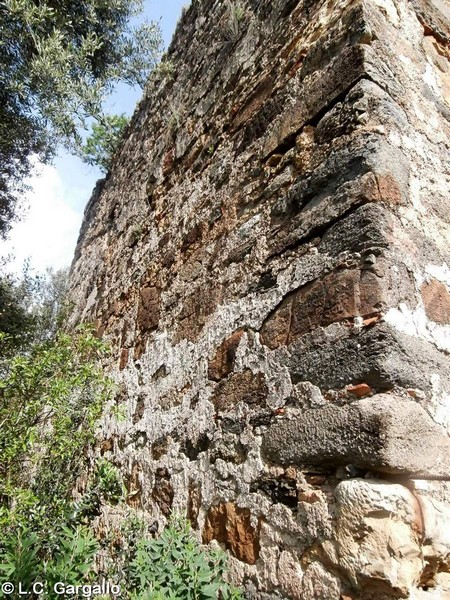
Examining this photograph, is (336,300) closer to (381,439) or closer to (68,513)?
(381,439)

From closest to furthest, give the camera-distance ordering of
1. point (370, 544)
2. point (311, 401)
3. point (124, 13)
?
point (370, 544) → point (311, 401) → point (124, 13)

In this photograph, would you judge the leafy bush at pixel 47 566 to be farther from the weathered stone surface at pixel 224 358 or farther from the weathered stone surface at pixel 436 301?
the weathered stone surface at pixel 436 301

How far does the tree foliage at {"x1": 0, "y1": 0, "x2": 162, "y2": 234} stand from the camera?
4.42 meters

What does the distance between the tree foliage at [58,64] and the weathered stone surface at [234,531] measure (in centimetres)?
417

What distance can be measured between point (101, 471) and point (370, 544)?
5.54 ft

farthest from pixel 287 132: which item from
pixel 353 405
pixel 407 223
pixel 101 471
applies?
pixel 101 471

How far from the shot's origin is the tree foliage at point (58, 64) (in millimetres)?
4422

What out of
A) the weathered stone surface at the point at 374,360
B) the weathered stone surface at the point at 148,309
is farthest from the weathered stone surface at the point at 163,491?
the weathered stone surface at the point at 374,360

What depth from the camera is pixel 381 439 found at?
1.17 metres

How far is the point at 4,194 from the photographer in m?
6.11

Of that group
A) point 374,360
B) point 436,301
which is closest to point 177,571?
point 374,360

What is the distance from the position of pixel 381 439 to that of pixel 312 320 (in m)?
0.44

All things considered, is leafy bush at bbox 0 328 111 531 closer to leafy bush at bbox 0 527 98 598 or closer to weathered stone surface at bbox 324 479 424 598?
leafy bush at bbox 0 527 98 598

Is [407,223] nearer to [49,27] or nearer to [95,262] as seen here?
[95,262]
